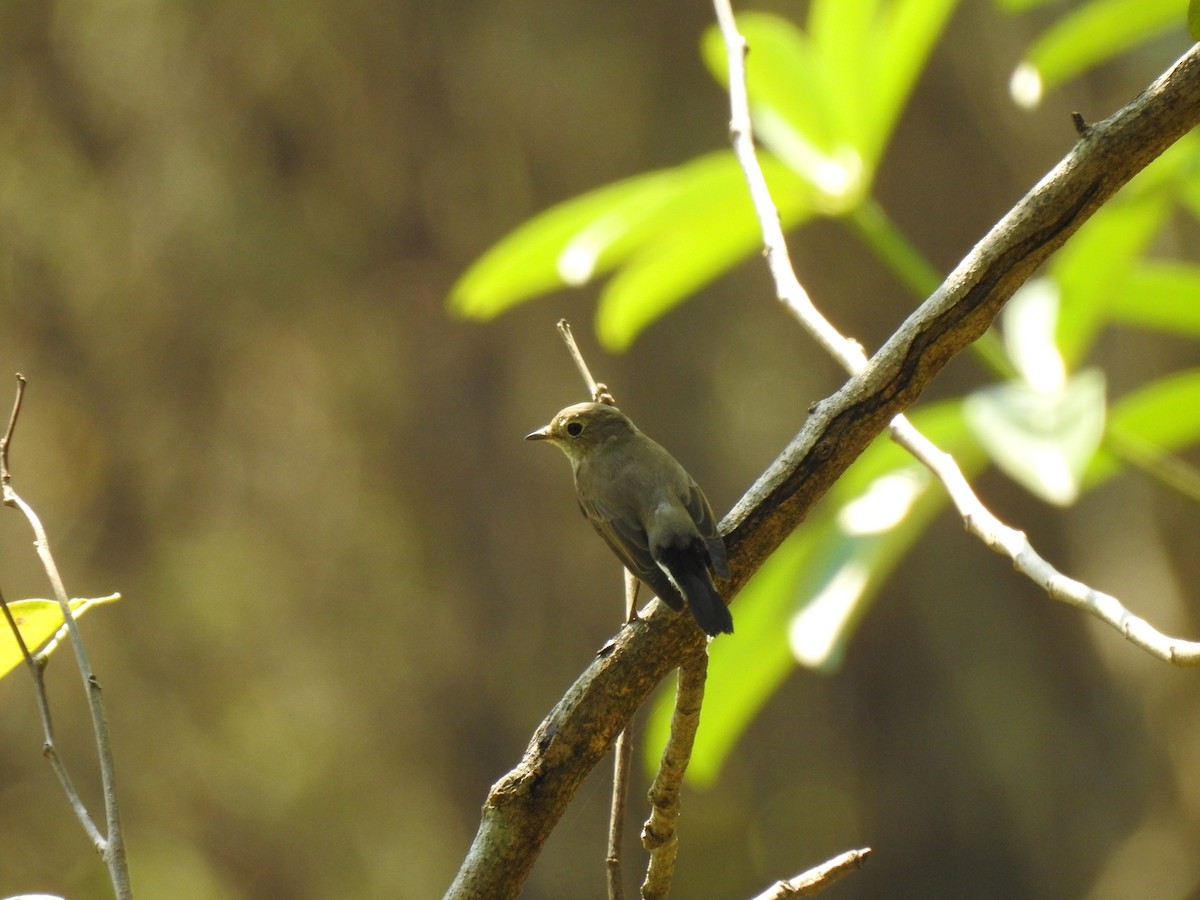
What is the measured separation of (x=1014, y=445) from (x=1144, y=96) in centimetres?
56

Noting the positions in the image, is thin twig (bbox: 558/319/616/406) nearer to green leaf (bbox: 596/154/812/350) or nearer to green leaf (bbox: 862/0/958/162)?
green leaf (bbox: 596/154/812/350)

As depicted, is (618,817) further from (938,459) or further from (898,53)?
(898,53)

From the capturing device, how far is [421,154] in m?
5.37

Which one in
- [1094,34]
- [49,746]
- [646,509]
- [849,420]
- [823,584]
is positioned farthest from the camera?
[646,509]

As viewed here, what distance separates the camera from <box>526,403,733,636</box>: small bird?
1473 millimetres

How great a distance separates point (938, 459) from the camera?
1.44 m

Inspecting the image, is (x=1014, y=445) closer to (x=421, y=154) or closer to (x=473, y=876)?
(x=473, y=876)

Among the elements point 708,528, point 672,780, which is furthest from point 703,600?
point 708,528

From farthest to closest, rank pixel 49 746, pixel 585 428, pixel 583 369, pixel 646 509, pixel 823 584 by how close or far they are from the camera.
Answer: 1. pixel 585 428
2. pixel 646 509
3. pixel 823 584
4. pixel 583 369
5. pixel 49 746

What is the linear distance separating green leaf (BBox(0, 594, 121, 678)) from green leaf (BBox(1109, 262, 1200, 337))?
1.68 m

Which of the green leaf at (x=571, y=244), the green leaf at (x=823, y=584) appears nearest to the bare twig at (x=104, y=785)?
the green leaf at (x=823, y=584)

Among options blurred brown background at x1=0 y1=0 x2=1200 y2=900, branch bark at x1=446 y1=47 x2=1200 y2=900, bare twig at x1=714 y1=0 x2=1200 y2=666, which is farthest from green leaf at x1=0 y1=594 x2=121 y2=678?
blurred brown background at x1=0 y1=0 x2=1200 y2=900

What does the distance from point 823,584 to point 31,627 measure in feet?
3.89

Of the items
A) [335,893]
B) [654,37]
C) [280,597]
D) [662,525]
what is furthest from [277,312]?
[662,525]
